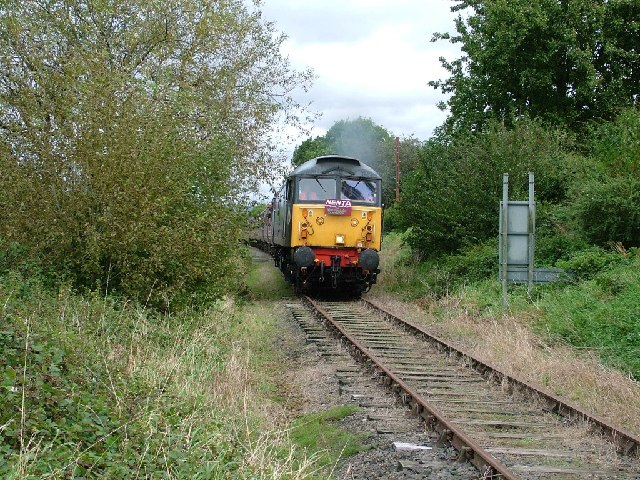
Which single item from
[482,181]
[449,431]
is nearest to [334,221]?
[482,181]

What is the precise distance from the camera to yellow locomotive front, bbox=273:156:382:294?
18.9 metres

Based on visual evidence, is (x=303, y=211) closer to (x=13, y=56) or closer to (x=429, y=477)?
(x=13, y=56)

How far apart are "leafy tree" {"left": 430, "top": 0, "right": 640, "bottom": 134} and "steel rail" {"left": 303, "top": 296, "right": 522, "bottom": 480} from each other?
709 inches

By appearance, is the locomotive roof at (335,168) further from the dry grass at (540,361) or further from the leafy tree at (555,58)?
the leafy tree at (555,58)

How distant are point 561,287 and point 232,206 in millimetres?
6627

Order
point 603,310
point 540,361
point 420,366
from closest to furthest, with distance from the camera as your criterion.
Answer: point 540,361 → point 420,366 → point 603,310

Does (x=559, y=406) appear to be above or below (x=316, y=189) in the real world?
below

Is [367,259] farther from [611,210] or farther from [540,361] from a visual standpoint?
[540,361]

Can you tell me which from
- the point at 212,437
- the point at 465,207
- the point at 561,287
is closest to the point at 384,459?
the point at 212,437

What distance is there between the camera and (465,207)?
20.1 meters

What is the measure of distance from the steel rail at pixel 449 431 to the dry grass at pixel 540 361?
158 cm

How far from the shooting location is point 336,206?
62.0 feet

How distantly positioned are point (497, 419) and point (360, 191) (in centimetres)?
1179

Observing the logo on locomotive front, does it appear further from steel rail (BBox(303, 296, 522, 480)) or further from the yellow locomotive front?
steel rail (BBox(303, 296, 522, 480))
